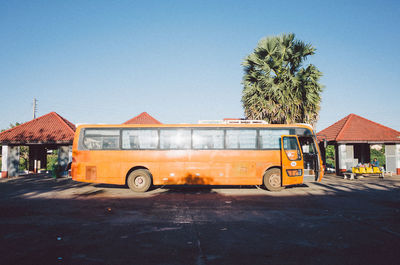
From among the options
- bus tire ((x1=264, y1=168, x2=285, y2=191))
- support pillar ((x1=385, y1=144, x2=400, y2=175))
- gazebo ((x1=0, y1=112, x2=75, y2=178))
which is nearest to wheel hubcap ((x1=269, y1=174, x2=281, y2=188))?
bus tire ((x1=264, y1=168, x2=285, y2=191))

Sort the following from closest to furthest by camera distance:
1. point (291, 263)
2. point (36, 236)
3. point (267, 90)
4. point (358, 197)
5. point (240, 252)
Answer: point (291, 263)
point (240, 252)
point (36, 236)
point (358, 197)
point (267, 90)

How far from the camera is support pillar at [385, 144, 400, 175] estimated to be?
19516 mm

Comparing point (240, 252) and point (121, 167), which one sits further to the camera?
point (121, 167)

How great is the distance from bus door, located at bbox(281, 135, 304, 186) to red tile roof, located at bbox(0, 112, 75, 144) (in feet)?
48.8

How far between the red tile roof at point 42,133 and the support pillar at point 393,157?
24006 mm

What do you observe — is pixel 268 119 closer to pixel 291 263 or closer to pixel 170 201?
pixel 170 201

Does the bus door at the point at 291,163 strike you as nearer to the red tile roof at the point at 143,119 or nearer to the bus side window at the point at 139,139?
the bus side window at the point at 139,139

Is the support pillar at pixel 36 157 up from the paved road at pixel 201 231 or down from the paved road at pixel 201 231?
up

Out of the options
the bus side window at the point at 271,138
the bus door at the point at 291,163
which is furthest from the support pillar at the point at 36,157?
the bus door at the point at 291,163

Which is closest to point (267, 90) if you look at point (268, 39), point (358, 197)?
point (268, 39)

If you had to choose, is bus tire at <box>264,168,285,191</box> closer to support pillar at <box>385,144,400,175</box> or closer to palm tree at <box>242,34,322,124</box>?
palm tree at <box>242,34,322,124</box>

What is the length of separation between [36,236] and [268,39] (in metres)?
17.4

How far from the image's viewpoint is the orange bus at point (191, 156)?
11.3m

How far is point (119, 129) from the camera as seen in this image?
1162 centimetres
